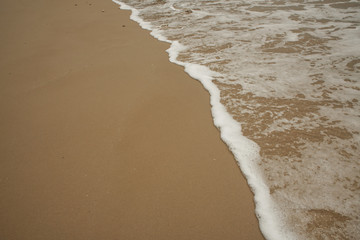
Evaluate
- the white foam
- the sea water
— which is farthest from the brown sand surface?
the sea water

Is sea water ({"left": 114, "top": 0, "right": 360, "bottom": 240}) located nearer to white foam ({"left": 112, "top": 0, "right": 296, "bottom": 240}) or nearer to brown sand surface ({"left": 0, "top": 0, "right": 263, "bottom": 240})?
white foam ({"left": 112, "top": 0, "right": 296, "bottom": 240})

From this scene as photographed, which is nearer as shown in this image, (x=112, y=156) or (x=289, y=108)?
(x=112, y=156)

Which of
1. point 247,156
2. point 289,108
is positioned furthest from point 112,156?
point 289,108

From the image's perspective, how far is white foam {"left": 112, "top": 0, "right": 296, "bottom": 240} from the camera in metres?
1.47

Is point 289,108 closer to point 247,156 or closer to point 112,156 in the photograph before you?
point 247,156

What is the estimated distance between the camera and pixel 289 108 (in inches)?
97.3

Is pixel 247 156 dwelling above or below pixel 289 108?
below

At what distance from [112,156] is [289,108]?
209 centimetres

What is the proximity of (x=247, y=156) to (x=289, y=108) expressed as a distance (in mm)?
981

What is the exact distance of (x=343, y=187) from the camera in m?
1.67

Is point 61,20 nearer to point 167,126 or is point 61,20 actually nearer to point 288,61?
point 167,126

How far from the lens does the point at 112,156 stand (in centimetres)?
193

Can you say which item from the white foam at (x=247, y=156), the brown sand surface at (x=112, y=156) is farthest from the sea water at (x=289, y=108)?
the brown sand surface at (x=112, y=156)

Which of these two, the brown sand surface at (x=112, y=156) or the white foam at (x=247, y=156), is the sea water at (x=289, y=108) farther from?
the brown sand surface at (x=112, y=156)
